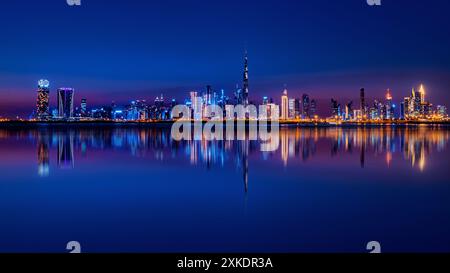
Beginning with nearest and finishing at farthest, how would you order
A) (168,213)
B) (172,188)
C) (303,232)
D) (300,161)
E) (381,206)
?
(303,232) < (168,213) < (381,206) < (172,188) < (300,161)

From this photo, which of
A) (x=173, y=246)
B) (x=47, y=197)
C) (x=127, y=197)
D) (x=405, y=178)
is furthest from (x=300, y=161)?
(x=173, y=246)

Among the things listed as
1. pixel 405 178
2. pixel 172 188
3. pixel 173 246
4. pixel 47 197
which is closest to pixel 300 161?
pixel 405 178

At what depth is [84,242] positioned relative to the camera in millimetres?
7113

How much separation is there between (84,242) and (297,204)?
4.91 metres

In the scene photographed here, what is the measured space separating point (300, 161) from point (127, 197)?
1029cm

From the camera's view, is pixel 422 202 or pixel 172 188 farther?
Result: pixel 172 188

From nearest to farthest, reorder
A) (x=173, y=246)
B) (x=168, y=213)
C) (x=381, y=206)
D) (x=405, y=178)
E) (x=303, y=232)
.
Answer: (x=173, y=246) < (x=303, y=232) < (x=168, y=213) < (x=381, y=206) < (x=405, y=178)

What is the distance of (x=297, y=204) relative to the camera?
32.9 ft
